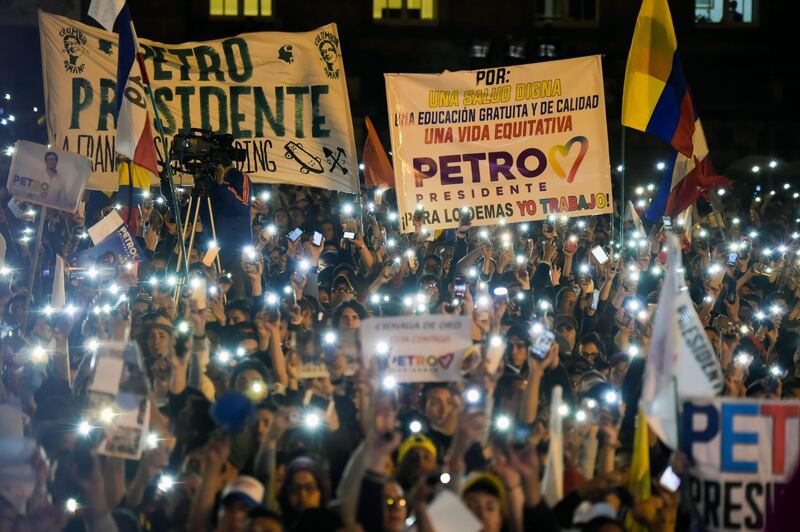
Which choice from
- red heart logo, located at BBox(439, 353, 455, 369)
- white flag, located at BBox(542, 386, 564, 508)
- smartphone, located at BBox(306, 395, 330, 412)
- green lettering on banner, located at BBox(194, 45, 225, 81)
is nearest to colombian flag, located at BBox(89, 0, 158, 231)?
green lettering on banner, located at BBox(194, 45, 225, 81)

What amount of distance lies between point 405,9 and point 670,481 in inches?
806

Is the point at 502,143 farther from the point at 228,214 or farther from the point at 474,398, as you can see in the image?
the point at 474,398

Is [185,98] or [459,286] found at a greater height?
[185,98]

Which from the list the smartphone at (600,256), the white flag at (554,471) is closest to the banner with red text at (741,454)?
the white flag at (554,471)

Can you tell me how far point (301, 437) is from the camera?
6469 mm

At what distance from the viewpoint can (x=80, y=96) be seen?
12.7 metres

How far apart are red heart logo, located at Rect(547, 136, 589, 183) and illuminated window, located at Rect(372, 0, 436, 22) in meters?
13.9

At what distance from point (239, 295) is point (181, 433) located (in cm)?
408

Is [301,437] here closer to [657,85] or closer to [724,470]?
[724,470]

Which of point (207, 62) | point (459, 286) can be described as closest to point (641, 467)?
point (459, 286)

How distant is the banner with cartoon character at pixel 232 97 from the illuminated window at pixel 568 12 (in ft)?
45.0

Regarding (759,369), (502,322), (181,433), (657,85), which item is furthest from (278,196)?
(181,433)

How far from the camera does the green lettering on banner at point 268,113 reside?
41.9 ft

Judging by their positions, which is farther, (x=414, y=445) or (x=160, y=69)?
(x=160, y=69)
